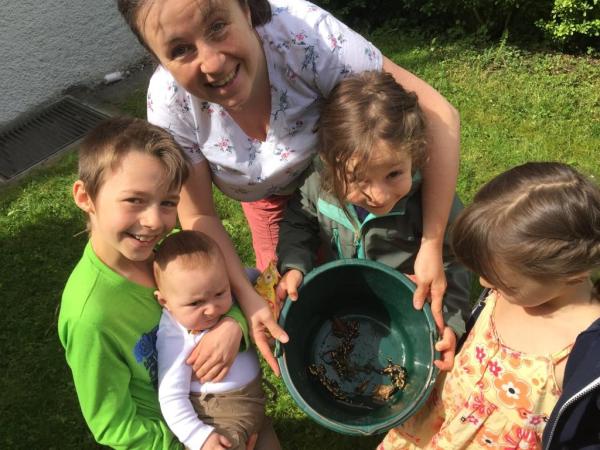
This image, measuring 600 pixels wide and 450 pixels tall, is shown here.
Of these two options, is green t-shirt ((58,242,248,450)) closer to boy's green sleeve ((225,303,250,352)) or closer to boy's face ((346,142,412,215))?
boy's green sleeve ((225,303,250,352))

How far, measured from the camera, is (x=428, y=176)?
2.19m

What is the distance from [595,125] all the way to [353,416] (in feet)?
9.58

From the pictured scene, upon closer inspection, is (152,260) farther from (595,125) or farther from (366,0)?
(366,0)

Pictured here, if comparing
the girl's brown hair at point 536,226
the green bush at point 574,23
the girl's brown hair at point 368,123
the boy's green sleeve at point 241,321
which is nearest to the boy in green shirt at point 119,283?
the boy's green sleeve at point 241,321

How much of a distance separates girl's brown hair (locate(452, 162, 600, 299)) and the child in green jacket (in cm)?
31

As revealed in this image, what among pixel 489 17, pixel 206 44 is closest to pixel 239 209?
pixel 206 44

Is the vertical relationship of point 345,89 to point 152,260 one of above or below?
above

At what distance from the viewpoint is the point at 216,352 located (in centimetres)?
209

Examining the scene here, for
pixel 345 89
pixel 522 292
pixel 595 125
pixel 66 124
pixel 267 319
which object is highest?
pixel 345 89

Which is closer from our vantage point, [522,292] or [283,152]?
[522,292]

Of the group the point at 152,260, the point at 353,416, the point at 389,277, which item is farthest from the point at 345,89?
the point at 353,416

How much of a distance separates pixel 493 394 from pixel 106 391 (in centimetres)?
119

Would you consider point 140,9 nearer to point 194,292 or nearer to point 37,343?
point 194,292

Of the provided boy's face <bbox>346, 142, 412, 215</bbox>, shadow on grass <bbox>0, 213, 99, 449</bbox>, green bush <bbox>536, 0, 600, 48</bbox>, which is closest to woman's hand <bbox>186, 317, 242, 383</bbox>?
boy's face <bbox>346, 142, 412, 215</bbox>
